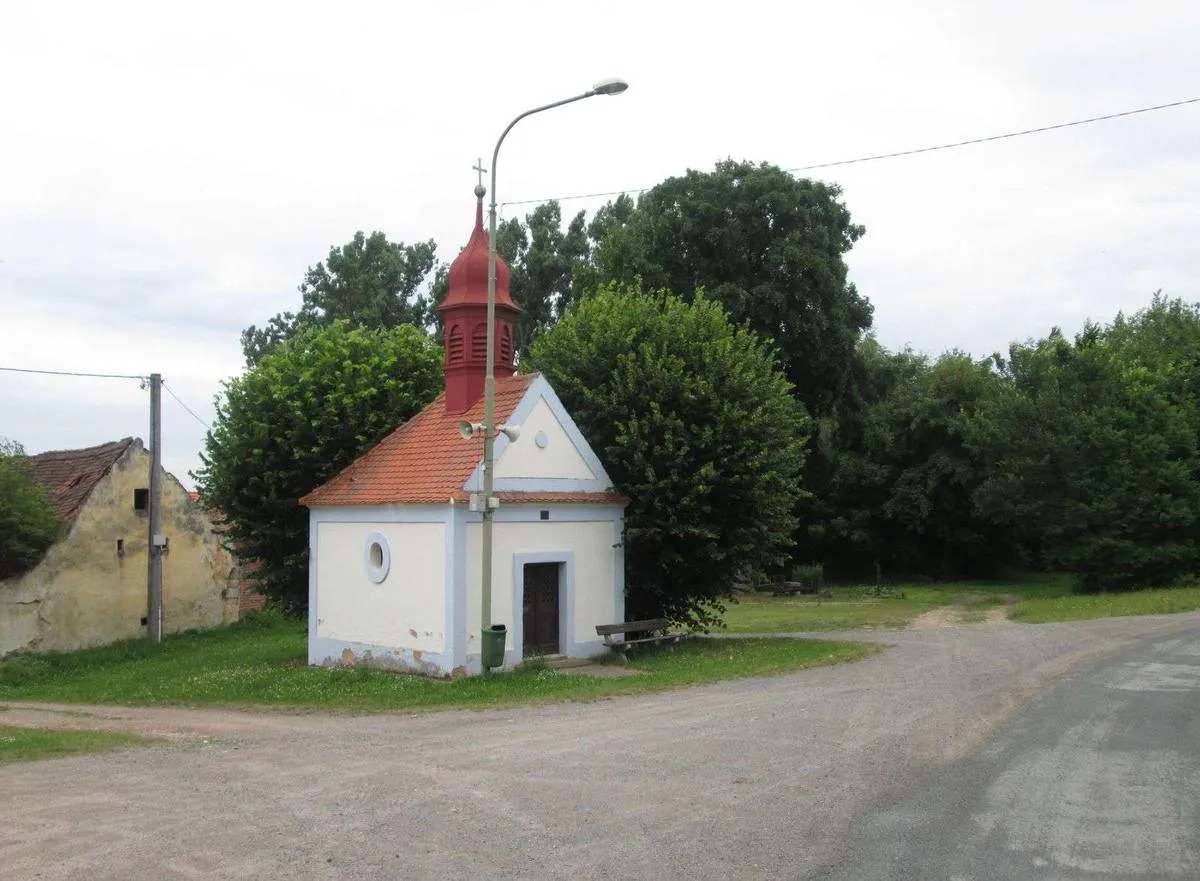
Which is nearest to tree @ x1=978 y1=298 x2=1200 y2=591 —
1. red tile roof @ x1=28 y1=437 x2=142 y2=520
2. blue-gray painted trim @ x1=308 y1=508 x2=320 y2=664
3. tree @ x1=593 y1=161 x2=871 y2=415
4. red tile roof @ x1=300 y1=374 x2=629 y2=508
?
tree @ x1=593 y1=161 x2=871 y2=415

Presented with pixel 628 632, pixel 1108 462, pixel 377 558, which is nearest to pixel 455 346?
pixel 377 558

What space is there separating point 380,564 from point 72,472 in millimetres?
14363

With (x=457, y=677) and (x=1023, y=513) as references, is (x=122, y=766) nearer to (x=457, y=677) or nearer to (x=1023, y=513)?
(x=457, y=677)

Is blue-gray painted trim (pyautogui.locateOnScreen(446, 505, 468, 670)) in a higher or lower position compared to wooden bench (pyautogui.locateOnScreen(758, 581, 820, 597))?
higher

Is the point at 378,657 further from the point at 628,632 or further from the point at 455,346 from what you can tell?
the point at 455,346

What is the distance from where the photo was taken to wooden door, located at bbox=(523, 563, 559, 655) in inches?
806

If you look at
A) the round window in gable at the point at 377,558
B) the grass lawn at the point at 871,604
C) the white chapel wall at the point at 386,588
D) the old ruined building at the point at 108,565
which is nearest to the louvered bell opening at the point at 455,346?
the white chapel wall at the point at 386,588

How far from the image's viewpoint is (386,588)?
66.3ft

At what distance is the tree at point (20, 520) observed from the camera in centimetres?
2545

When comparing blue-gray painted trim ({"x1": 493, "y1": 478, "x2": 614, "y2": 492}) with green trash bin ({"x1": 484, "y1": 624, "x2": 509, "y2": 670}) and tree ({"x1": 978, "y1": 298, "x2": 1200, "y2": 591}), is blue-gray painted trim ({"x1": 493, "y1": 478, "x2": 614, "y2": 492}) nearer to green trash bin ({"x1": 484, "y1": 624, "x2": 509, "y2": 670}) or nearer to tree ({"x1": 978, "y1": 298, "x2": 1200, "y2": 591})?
green trash bin ({"x1": 484, "y1": 624, "x2": 509, "y2": 670})

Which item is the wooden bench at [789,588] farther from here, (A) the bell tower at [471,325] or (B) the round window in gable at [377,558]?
(B) the round window in gable at [377,558]

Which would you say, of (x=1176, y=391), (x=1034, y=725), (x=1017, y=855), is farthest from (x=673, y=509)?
(x=1176, y=391)

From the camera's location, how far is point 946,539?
48.1 meters

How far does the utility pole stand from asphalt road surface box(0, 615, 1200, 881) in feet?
45.2
